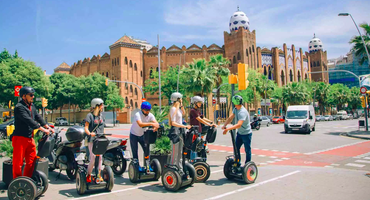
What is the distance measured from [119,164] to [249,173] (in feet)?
10.8

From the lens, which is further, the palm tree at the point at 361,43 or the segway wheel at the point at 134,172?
the palm tree at the point at 361,43

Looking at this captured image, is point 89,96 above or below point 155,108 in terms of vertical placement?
A: above

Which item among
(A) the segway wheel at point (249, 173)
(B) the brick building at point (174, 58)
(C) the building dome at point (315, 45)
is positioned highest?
(C) the building dome at point (315, 45)

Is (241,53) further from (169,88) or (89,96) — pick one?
(89,96)

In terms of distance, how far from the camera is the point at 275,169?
7.49 metres

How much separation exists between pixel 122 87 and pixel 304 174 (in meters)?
50.0

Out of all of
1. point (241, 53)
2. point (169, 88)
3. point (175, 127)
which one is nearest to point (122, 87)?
point (169, 88)

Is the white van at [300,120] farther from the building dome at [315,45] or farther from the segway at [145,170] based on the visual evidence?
the building dome at [315,45]

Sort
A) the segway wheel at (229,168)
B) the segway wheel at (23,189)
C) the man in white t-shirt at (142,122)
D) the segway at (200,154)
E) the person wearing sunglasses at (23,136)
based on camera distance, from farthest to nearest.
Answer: the segway wheel at (229,168)
the segway at (200,154)
the man in white t-shirt at (142,122)
the person wearing sunglasses at (23,136)
the segway wheel at (23,189)

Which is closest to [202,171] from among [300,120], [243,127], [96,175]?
[243,127]

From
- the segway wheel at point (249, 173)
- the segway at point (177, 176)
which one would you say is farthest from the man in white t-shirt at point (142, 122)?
the segway wheel at point (249, 173)

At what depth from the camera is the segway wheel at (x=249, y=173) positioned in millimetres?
5781

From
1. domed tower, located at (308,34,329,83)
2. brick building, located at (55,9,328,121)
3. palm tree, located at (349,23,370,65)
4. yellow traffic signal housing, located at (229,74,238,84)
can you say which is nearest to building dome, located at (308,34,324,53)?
domed tower, located at (308,34,329,83)

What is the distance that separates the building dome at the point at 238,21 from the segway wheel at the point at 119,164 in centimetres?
5637
